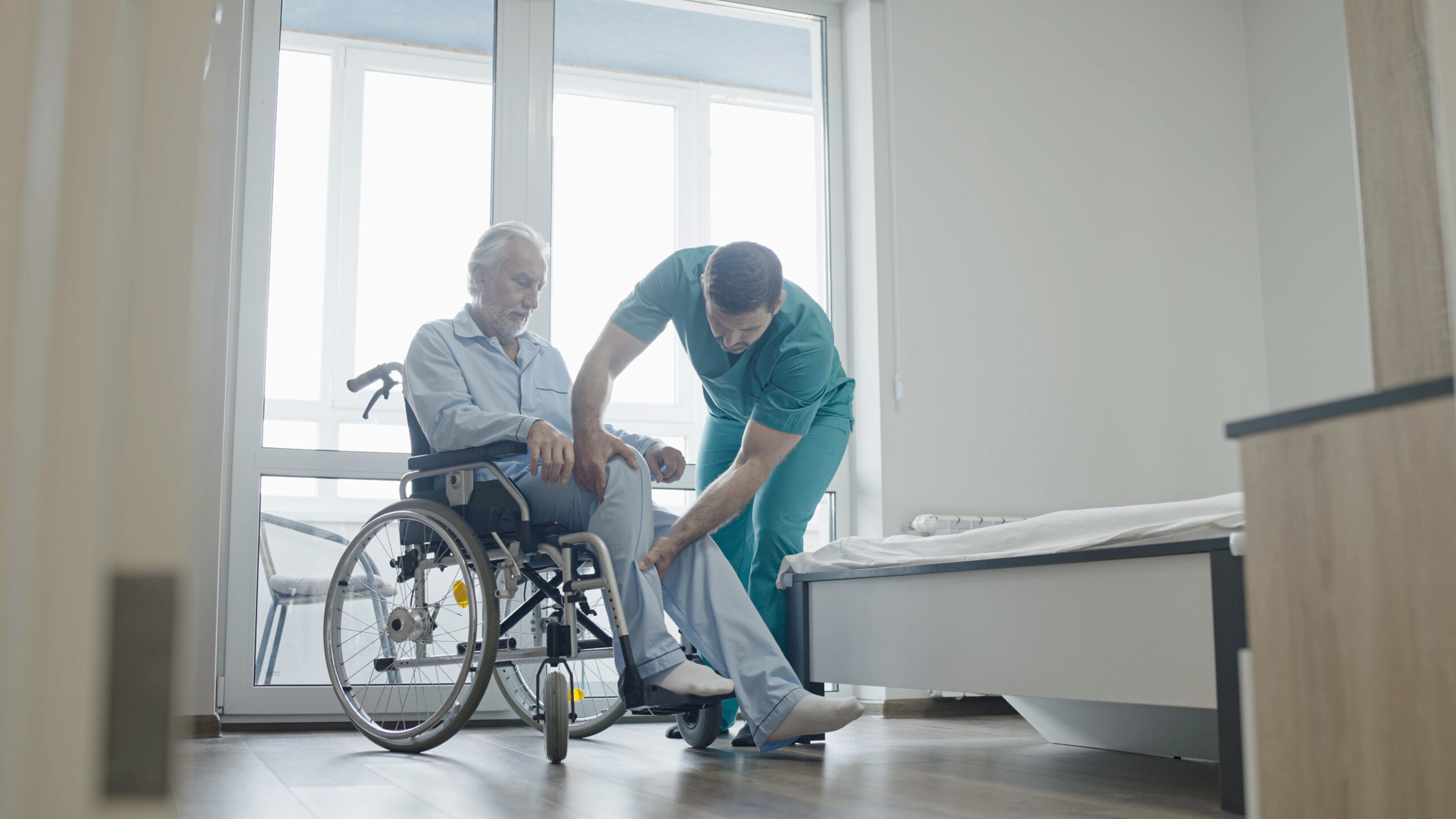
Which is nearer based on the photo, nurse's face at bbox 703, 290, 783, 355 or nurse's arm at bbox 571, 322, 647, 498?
nurse's arm at bbox 571, 322, 647, 498

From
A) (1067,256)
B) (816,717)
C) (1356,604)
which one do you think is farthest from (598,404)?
(1067,256)

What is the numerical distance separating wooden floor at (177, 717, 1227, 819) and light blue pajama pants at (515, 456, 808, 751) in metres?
0.13

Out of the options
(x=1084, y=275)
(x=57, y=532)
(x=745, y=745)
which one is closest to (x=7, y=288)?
(x=57, y=532)

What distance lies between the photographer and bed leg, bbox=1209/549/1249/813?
1.40 m

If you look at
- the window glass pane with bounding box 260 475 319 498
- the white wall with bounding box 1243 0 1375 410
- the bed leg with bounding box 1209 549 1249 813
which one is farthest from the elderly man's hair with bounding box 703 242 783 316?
the white wall with bounding box 1243 0 1375 410

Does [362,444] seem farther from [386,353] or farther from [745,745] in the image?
[745,745]

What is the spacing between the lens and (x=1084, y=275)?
3795 mm

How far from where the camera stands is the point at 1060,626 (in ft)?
5.86

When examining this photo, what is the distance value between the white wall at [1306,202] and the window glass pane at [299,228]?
126 inches

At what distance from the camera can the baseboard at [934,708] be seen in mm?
3316

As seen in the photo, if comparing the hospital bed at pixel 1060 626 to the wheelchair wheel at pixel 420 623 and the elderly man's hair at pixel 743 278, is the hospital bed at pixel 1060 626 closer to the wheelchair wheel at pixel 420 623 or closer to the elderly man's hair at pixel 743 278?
the elderly man's hair at pixel 743 278

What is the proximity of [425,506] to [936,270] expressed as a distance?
A: 2.03 metres

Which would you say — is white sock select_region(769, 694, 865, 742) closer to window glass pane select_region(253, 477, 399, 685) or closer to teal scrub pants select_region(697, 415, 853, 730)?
teal scrub pants select_region(697, 415, 853, 730)

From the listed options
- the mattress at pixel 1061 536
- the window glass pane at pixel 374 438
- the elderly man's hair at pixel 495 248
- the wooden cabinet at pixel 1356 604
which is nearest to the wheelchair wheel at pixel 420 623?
the window glass pane at pixel 374 438
